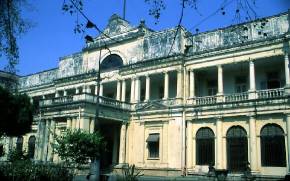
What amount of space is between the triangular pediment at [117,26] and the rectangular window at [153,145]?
10883 millimetres

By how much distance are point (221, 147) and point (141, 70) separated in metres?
10.3

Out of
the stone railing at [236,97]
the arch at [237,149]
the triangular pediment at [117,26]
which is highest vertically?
the triangular pediment at [117,26]

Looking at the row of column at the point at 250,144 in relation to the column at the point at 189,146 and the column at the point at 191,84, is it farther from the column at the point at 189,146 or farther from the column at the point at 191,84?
the column at the point at 191,84

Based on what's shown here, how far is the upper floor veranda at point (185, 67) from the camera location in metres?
26.9

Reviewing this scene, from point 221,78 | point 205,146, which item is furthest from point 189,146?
point 221,78

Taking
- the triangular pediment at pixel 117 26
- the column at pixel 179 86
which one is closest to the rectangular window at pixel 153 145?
the column at pixel 179 86

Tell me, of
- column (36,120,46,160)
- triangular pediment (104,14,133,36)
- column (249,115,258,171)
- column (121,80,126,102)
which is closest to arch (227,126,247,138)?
column (249,115,258,171)

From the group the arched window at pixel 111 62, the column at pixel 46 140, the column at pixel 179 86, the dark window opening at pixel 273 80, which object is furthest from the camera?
the arched window at pixel 111 62

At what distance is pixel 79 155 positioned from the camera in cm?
2328

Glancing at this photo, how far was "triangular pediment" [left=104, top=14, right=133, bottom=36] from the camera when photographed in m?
35.3

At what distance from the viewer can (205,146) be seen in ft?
94.6

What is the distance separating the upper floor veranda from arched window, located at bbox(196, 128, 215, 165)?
240cm

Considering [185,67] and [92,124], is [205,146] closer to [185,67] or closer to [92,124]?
[185,67]

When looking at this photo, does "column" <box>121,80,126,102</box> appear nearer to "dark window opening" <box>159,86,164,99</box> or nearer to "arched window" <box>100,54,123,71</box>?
"arched window" <box>100,54,123,71</box>
